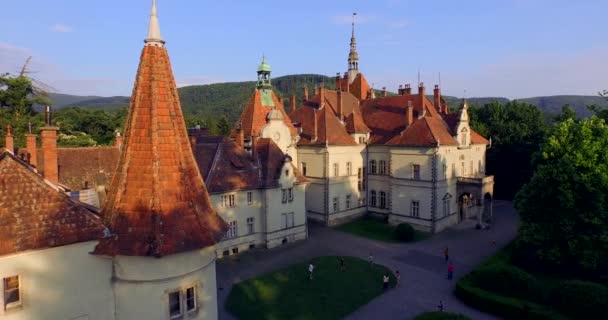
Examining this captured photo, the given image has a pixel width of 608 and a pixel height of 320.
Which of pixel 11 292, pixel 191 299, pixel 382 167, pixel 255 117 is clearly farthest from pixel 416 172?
pixel 11 292

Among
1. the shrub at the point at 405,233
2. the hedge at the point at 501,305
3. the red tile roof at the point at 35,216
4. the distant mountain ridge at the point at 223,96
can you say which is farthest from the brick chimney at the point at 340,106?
the distant mountain ridge at the point at 223,96

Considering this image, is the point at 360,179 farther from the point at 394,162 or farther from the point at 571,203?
the point at 571,203

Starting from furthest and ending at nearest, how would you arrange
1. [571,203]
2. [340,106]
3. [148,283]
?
[340,106] → [571,203] → [148,283]

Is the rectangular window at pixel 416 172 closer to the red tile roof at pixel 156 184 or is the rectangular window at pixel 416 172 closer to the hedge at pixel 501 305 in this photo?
the hedge at pixel 501 305

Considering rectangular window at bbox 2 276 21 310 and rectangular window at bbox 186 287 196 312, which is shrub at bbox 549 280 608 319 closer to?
rectangular window at bbox 186 287 196 312

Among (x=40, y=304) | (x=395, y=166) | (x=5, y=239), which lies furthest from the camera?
(x=395, y=166)

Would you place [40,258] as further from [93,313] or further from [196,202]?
[196,202]

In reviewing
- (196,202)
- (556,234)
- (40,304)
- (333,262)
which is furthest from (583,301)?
(40,304)
